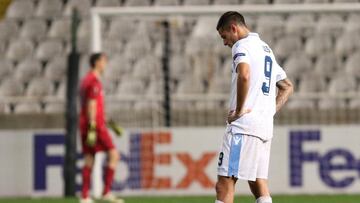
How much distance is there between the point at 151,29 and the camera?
1653 centimetres

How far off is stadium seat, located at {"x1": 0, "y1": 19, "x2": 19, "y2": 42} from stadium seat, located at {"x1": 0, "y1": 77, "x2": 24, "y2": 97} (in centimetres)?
110

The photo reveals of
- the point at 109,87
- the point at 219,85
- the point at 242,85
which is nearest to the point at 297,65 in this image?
the point at 219,85

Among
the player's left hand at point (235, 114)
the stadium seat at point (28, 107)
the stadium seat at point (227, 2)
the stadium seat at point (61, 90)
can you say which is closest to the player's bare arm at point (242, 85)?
the player's left hand at point (235, 114)

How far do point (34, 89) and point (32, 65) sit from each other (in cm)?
48

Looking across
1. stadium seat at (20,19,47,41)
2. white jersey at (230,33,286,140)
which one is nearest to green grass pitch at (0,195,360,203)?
stadium seat at (20,19,47,41)

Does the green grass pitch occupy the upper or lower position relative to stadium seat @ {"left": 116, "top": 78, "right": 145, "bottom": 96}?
lower

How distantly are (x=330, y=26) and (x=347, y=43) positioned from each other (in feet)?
1.12

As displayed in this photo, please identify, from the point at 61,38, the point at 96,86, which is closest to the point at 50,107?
the point at 61,38

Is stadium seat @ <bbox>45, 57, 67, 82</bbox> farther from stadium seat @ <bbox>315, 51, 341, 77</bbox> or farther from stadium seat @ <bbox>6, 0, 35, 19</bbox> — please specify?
stadium seat @ <bbox>315, 51, 341, 77</bbox>

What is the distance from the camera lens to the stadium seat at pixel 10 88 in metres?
17.4

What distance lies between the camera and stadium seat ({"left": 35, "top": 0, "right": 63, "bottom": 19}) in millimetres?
19123

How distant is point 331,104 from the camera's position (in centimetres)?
1620

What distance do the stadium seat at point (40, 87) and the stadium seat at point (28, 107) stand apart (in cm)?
63

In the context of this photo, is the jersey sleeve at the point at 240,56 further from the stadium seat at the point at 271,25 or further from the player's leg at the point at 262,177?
the stadium seat at the point at 271,25
